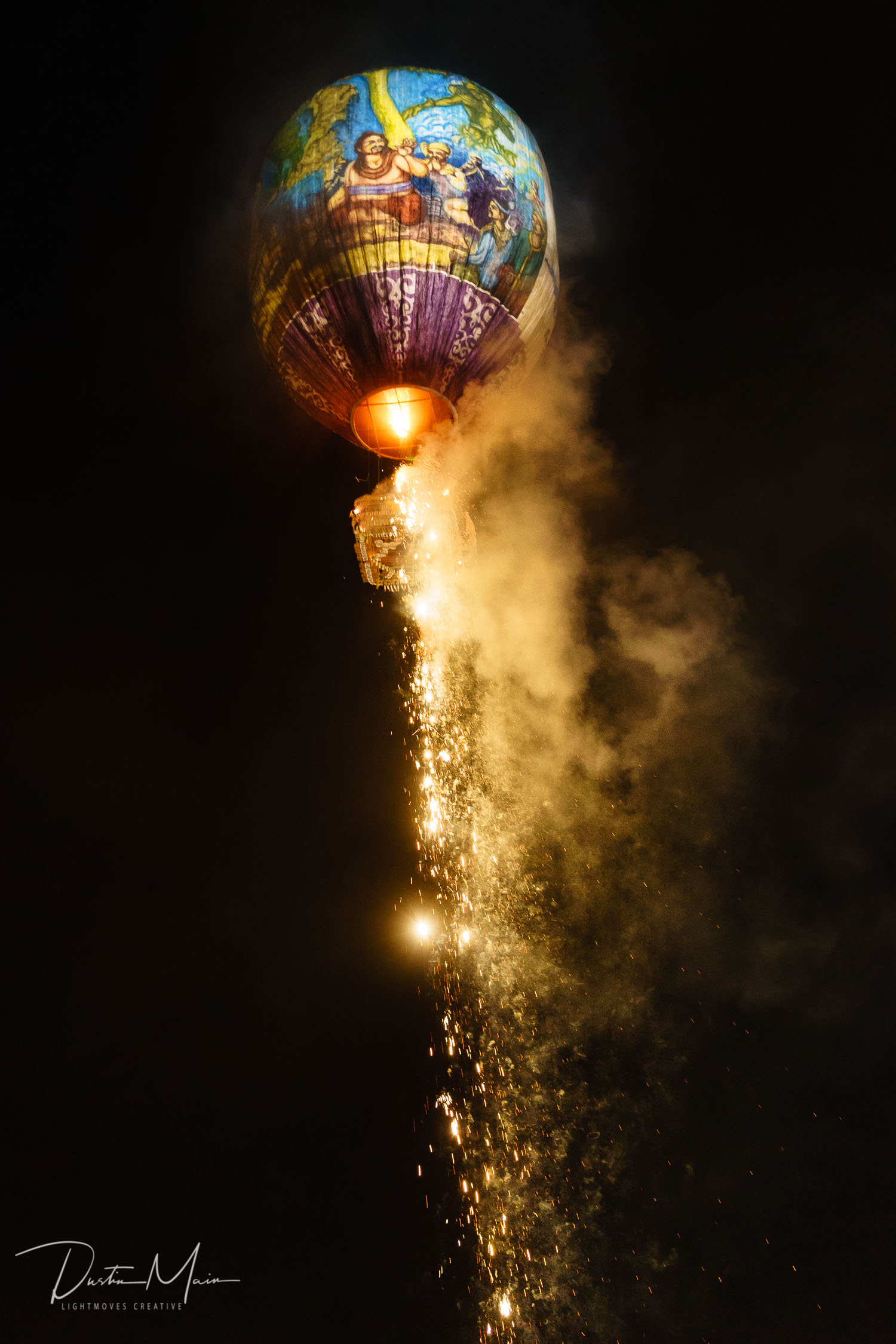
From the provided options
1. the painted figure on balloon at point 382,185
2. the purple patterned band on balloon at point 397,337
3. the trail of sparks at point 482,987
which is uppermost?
the painted figure on balloon at point 382,185

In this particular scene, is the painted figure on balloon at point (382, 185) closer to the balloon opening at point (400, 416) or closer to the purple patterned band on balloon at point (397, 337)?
the purple patterned band on balloon at point (397, 337)

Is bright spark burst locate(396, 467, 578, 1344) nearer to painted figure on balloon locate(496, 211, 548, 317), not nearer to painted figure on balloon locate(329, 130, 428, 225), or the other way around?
painted figure on balloon locate(496, 211, 548, 317)

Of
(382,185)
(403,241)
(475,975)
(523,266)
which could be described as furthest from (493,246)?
(475,975)

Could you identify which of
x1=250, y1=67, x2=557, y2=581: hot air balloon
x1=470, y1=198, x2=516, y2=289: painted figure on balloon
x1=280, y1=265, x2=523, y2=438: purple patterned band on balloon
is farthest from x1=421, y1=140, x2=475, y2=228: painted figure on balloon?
x1=280, y1=265, x2=523, y2=438: purple patterned band on balloon

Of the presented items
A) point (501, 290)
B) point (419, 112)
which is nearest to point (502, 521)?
point (501, 290)

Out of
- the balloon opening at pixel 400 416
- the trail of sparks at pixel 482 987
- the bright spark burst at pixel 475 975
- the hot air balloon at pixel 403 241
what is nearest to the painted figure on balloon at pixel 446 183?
the hot air balloon at pixel 403 241

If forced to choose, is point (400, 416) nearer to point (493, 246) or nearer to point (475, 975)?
point (493, 246)
